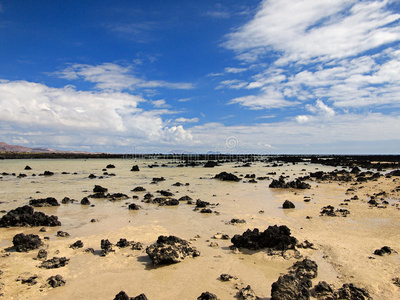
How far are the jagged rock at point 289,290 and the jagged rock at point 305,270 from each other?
69cm

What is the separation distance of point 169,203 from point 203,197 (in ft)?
11.3

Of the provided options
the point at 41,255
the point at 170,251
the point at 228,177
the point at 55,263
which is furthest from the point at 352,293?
the point at 228,177

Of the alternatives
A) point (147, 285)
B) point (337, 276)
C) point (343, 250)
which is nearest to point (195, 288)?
point (147, 285)

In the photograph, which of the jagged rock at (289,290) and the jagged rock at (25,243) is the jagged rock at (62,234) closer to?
the jagged rock at (25,243)

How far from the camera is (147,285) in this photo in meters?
5.71

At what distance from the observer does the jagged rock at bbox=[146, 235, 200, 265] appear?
6.66 metres

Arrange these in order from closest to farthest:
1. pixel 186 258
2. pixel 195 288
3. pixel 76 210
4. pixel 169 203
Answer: pixel 195 288
pixel 186 258
pixel 76 210
pixel 169 203

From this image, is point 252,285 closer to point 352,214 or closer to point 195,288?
point 195,288

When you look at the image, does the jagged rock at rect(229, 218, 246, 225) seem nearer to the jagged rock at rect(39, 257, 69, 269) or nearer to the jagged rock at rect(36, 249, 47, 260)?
the jagged rock at rect(39, 257, 69, 269)

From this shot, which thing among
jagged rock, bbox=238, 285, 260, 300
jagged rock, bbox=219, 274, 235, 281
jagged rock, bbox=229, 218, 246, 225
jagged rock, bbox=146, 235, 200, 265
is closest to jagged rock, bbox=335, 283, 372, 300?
jagged rock, bbox=238, 285, 260, 300

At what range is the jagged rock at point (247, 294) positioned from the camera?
16.7 feet

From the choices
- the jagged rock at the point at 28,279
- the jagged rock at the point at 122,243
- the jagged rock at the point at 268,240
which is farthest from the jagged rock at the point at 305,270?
the jagged rock at the point at 28,279

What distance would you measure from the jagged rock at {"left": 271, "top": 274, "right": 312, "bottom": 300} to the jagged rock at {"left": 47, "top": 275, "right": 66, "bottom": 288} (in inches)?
178

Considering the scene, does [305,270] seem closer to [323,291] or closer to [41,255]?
[323,291]
